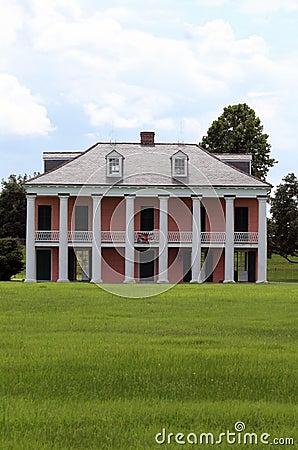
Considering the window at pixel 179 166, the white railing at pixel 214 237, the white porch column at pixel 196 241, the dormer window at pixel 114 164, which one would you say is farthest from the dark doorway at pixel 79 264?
the window at pixel 179 166

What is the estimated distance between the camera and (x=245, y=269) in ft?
174

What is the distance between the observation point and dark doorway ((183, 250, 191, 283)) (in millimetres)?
51969

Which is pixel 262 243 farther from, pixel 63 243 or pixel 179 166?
pixel 63 243

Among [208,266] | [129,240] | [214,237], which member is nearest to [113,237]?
[129,240]

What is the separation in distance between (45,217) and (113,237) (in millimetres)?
4538

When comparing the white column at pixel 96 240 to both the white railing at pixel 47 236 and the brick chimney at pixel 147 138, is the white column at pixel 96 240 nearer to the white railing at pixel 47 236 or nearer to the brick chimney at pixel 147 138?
Answer: the white railing at pixel 47 236

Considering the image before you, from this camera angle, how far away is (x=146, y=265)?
5344 centimetres

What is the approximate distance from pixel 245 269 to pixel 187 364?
1590 inches

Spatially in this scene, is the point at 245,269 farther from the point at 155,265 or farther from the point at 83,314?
the point at 83,314

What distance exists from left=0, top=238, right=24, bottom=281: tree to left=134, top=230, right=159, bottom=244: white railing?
23.6ft

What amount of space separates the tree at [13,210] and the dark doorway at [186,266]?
3673 cm

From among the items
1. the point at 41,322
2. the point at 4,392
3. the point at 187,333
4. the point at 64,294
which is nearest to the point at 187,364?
the point at 4,392

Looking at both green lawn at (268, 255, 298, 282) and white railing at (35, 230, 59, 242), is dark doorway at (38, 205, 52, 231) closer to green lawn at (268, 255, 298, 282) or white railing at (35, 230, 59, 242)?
white railing at (35, 230, 59, 242)

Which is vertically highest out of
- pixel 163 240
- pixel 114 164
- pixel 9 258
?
pixel 114 164
